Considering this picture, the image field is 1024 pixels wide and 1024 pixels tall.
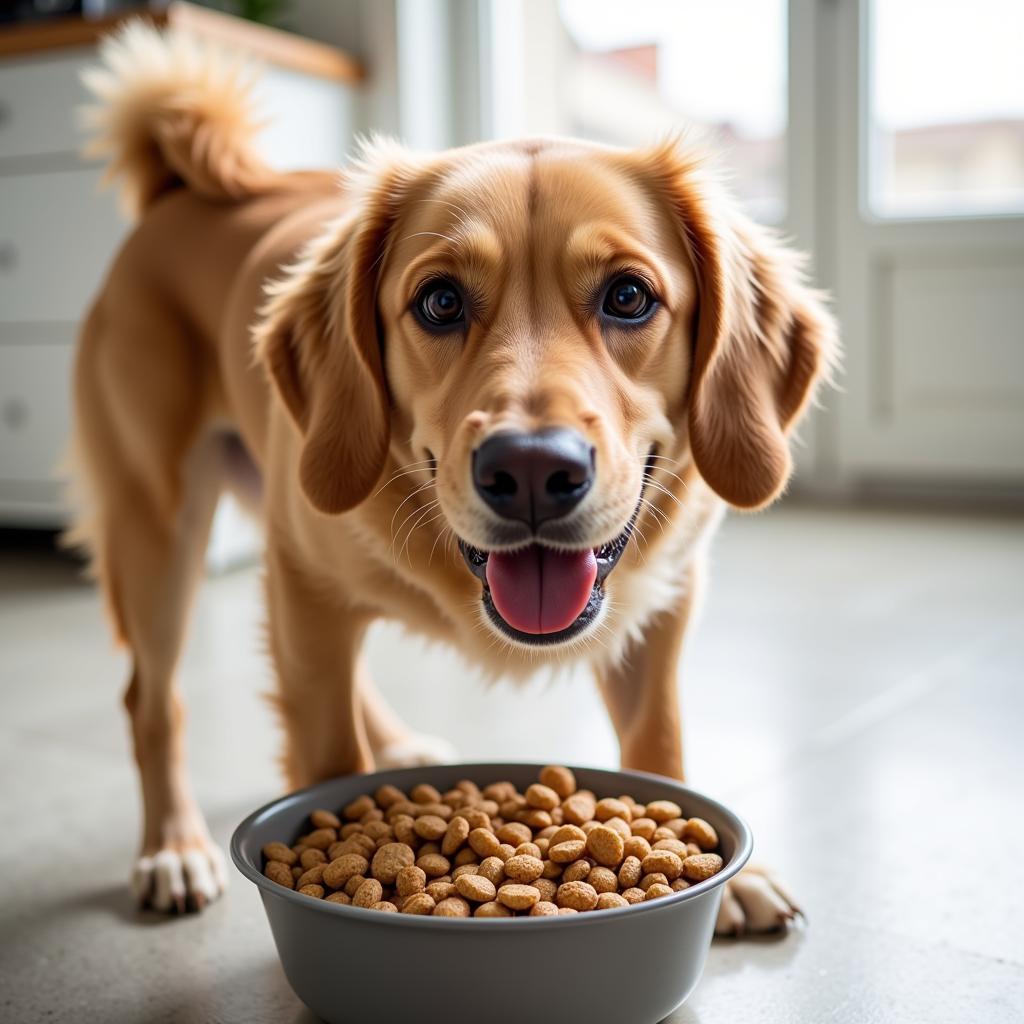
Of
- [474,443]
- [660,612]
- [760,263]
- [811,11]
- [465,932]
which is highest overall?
[811,11]

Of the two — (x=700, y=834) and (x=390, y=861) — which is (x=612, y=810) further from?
(x=390, y=861)

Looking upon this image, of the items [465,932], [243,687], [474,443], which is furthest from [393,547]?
[243,687]

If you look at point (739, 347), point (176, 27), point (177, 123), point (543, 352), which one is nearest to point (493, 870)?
point (543, 352)

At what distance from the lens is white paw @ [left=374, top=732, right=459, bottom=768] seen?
83.4 inches

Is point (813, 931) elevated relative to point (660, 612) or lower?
lower

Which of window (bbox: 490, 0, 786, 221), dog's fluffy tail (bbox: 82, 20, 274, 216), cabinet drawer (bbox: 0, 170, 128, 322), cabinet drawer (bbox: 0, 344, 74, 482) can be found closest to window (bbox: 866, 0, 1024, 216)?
window (bbox: 490, 0, 786, 221)

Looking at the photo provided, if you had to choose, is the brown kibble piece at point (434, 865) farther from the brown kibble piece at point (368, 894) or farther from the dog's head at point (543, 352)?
the dog's head at point (543, 352)

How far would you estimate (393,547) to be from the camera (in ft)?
4.98

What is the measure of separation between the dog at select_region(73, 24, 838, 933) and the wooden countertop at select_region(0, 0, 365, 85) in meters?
1.69

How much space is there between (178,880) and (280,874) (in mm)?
385

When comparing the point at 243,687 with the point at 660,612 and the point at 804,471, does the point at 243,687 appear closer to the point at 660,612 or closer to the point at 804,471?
the point at 660,612

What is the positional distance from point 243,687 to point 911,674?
1.42 metres

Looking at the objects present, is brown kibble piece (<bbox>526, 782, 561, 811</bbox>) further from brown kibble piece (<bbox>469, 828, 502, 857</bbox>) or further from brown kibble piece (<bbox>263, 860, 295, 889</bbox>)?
brown kibble piece (<bbox>263, 860, 295, 889</bbox>)

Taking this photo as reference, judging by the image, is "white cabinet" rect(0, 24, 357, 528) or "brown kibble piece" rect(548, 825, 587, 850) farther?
"white cabinet" rect(0, 24, 357, 528)
